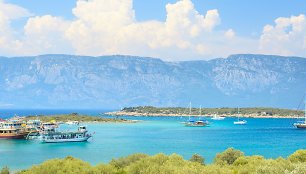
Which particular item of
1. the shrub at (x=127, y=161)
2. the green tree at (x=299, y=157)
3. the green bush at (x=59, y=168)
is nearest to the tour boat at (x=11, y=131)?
the shrub at (x=127, y=161)

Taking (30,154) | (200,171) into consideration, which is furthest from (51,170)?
(30,154)

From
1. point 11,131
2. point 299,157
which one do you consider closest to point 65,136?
point 11,131

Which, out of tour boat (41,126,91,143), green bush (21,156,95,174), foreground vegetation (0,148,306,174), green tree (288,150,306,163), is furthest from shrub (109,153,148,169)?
tour boat (41,126,91,143)

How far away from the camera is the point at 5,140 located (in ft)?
328

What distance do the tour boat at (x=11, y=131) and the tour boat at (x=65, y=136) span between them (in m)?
8.67

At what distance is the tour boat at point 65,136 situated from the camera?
99.4 meters

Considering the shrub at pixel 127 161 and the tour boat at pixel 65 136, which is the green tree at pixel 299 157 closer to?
the shrub at pixel 127 161

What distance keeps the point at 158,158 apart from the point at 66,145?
58497mm

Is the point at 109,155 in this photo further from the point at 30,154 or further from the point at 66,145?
the point at 66,145

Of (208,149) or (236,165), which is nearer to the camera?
(236,165)

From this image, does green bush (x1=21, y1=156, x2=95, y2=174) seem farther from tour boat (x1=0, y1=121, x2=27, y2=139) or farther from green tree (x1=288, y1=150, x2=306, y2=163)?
tour boat (x1=0, y1=121, x2=27, y2=139)

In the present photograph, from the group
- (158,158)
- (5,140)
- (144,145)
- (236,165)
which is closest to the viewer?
(158,158)

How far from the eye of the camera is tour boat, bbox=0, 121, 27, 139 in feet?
341

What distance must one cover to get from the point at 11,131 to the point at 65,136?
13.4 m
